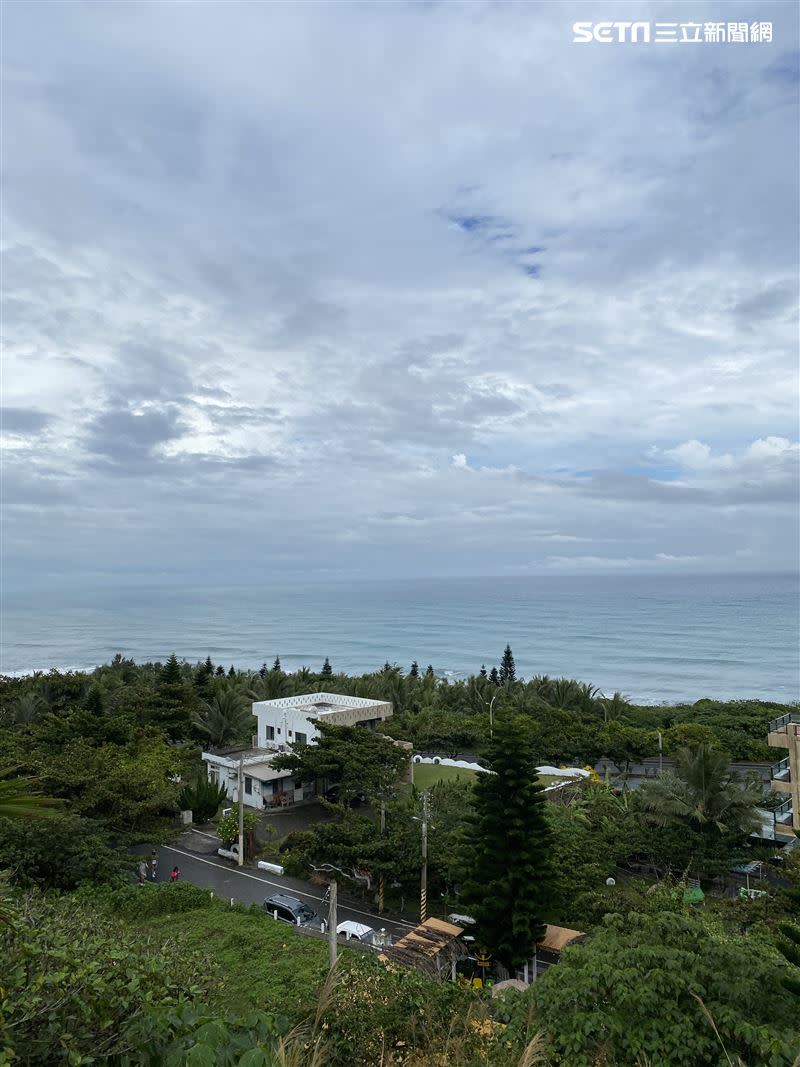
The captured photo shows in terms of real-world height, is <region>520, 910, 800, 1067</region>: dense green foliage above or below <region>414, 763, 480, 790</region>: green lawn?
above

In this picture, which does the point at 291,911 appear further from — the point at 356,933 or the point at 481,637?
the point at 481,637

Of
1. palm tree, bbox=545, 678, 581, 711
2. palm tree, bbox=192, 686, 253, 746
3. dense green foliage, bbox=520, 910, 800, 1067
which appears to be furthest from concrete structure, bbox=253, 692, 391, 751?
dense green foliage, bbox=520, 910, 800, 1067

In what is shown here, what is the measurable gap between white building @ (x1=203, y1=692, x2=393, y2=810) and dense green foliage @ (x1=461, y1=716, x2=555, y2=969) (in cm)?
1114

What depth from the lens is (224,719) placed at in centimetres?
3506

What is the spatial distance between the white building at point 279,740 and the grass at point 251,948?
30.5 ft

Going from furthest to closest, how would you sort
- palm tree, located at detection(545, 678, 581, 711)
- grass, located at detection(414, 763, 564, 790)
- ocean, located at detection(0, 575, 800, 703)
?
ocean, located at detection(0, 575, 800, 703) → palm tree, located at detection(545, 678, 581, 711) → grass, located at detection(414, 763, 564, 790)

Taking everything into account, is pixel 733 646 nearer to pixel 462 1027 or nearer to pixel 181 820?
pixel 181 820

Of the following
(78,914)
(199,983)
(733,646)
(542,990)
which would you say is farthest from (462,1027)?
(733,646)

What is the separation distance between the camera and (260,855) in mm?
21844

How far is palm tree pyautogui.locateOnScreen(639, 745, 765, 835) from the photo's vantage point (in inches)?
724

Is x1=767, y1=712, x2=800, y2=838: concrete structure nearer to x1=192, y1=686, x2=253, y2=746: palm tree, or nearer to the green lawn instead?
the green lawn

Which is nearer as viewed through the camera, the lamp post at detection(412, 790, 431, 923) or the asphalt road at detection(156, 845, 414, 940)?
the lamp post at detection(412, 790, 431, 923)

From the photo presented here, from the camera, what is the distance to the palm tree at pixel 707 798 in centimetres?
1839

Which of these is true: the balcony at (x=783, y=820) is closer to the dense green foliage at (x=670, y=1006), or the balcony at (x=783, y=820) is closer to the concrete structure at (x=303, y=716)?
the dense green foliage at (x=670, y=1006)
